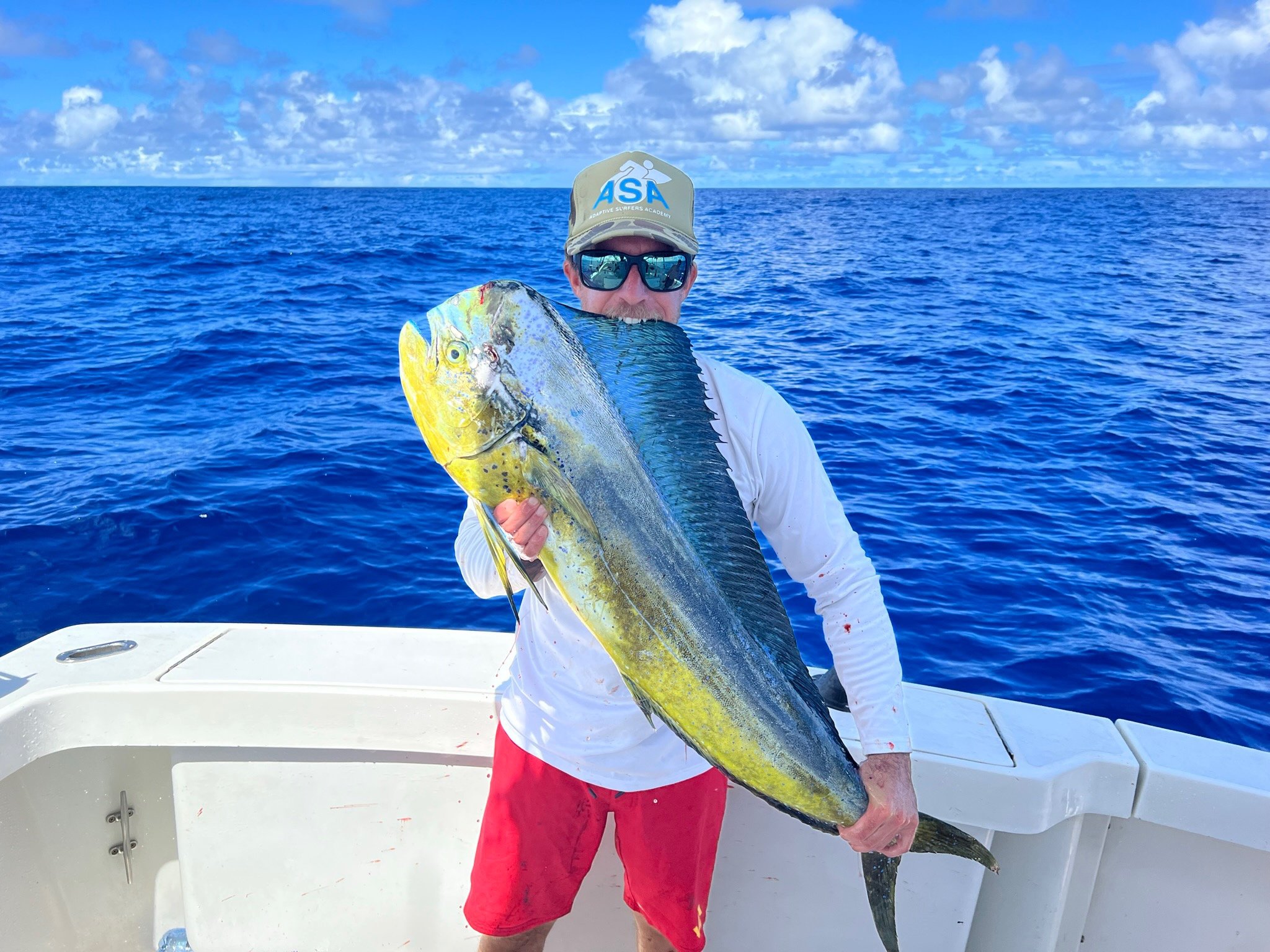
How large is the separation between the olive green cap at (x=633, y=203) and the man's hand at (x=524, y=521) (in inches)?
26.4

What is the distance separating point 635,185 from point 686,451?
2.16 ft

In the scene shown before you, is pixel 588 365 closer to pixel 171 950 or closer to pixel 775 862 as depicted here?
pixel 775 862

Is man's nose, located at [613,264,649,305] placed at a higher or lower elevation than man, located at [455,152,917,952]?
higher

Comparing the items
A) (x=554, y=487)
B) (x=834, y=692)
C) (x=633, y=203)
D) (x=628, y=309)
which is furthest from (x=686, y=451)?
(x=834, y=692)

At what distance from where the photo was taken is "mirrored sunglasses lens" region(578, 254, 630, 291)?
74.9 inches

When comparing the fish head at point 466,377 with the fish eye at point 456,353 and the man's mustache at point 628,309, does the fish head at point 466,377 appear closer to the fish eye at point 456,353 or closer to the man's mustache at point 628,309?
the fish eye at point 456,353

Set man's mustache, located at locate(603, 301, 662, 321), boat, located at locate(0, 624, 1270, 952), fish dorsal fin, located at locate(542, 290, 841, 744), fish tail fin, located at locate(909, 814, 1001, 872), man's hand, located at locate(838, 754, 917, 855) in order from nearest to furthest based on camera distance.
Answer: fish dorsal fin, located at locate(542, 290, 841, 744) → man's hand, located at locate(838, 754, 917, 855) → fish tail fin, located at locate(909, 814, 1001, 872) → man's mustache, located at locate(603, 301, 662, 321) → boat, located at locate(0, 624, 1270, 952)

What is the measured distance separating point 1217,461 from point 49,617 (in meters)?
10.7

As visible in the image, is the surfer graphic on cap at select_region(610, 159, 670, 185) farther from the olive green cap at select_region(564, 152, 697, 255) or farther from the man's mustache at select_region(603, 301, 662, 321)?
the man's mustache at select_region(603, 301, 662, 321)

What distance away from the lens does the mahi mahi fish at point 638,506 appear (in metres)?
1.45

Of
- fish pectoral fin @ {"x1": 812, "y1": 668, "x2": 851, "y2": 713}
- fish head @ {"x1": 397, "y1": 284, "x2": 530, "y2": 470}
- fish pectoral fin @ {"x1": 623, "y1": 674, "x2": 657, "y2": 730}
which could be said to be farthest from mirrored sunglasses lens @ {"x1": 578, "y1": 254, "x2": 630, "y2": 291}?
fish pectoral fin @ {"x1": 812, "y1": 668, "x2": 851, "y2": 713}

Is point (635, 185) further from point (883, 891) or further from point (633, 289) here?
point (883, 891)

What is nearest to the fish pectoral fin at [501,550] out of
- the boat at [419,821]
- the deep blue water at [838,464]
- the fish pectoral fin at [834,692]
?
the fish pectoral fin at [834,692]

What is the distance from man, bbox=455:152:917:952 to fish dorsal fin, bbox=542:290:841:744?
18cm
